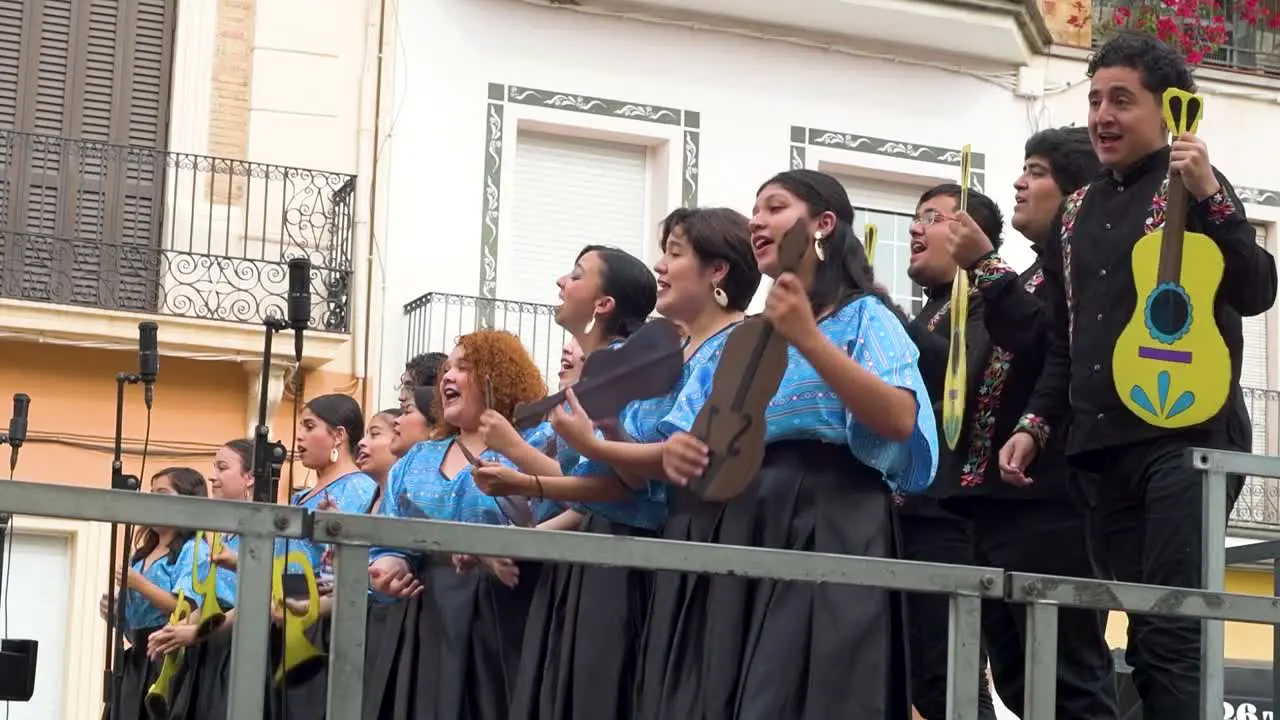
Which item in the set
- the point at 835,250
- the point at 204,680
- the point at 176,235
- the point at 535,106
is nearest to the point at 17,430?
the point at 204,680

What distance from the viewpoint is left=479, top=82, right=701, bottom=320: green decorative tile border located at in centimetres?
1502

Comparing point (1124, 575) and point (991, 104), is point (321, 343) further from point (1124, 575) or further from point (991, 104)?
point (1124, 575)

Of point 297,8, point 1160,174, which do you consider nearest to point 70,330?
point 297,8

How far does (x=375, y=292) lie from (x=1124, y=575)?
33.4ft

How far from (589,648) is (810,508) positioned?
701 mm

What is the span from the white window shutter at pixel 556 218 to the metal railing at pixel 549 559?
1089 cm

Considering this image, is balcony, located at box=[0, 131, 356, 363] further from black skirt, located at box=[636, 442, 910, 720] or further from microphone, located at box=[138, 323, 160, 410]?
black skirt, located at box=[636, 442, 910, 720]

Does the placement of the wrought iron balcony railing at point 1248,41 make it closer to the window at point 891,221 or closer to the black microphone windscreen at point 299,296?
the window at point 891,221

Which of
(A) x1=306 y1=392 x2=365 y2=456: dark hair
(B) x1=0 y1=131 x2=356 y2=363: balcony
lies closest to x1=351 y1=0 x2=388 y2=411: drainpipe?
(B) x1=0 y1=131 x2=356 y2=363: balcony

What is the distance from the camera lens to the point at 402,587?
597cm

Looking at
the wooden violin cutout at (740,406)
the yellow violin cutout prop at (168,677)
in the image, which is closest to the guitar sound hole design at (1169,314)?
the wooden violin cutout at (740,406)

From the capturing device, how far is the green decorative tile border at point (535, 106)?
1502 centimetres

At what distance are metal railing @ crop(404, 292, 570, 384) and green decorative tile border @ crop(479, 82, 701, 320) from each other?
6 cm

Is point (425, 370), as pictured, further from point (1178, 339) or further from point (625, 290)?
point (1178, 339)
